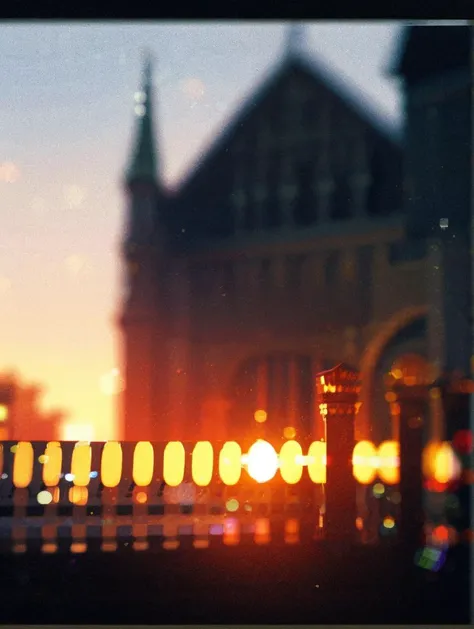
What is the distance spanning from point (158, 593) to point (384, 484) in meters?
1.50

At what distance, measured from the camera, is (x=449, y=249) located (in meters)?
11.0

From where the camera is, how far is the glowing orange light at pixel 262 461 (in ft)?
15.5

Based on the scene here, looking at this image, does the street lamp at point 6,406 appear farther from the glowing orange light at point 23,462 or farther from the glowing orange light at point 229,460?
the glowing orange light at point 229,460

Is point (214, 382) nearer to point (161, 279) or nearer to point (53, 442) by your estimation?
point (161, 279)

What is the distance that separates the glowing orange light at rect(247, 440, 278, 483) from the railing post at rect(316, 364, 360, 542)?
307 mm

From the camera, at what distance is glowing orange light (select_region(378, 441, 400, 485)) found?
4930 mm

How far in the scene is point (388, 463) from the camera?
5051 mm

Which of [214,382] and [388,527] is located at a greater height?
[214,382]

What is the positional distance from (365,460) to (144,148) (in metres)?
12.5

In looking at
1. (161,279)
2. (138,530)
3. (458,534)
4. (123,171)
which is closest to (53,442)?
(138,530)

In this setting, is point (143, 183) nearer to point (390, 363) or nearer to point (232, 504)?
point (390, 363)

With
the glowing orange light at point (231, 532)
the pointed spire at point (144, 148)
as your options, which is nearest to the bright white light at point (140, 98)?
the pointed spire at point (144, 148)
